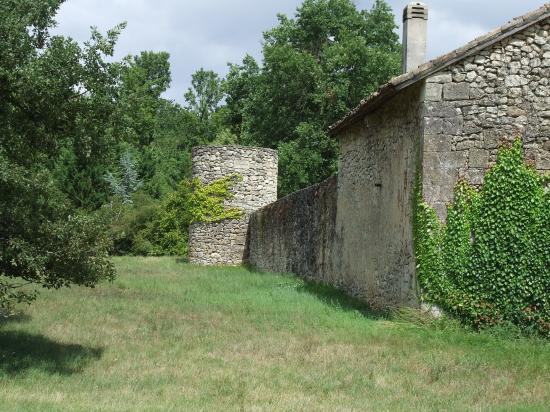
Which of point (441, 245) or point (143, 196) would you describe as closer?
point (441, 245)

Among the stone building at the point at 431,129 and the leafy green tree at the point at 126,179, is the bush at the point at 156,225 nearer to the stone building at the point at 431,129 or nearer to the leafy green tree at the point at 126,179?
the leafy green tree at the point at 126,179

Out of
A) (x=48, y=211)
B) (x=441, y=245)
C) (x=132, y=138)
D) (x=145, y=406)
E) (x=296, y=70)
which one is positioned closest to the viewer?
(x=145, y=406)

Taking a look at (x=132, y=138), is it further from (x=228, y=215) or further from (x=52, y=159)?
(x=228, y=215)

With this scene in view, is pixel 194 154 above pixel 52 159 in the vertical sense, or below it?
above

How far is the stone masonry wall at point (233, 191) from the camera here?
27.1 metres

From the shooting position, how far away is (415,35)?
45.4ft

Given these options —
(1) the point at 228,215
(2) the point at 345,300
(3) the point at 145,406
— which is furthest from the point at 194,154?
(3) the point at 145,406

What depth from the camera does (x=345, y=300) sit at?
14.3 meters

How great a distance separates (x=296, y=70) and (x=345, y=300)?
22330mm

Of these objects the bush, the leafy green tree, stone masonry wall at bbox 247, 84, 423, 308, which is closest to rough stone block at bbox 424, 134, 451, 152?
stone masonry wall at bbox 247, 84, 423, 308

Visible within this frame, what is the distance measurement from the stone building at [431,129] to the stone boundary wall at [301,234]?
226 cm

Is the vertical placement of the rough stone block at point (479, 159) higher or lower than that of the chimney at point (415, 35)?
lower

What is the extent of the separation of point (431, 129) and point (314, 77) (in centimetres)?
2418

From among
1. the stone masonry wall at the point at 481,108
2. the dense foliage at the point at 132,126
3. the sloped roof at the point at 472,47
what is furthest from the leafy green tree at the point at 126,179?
the stone masonry wall at the point at 481,108
